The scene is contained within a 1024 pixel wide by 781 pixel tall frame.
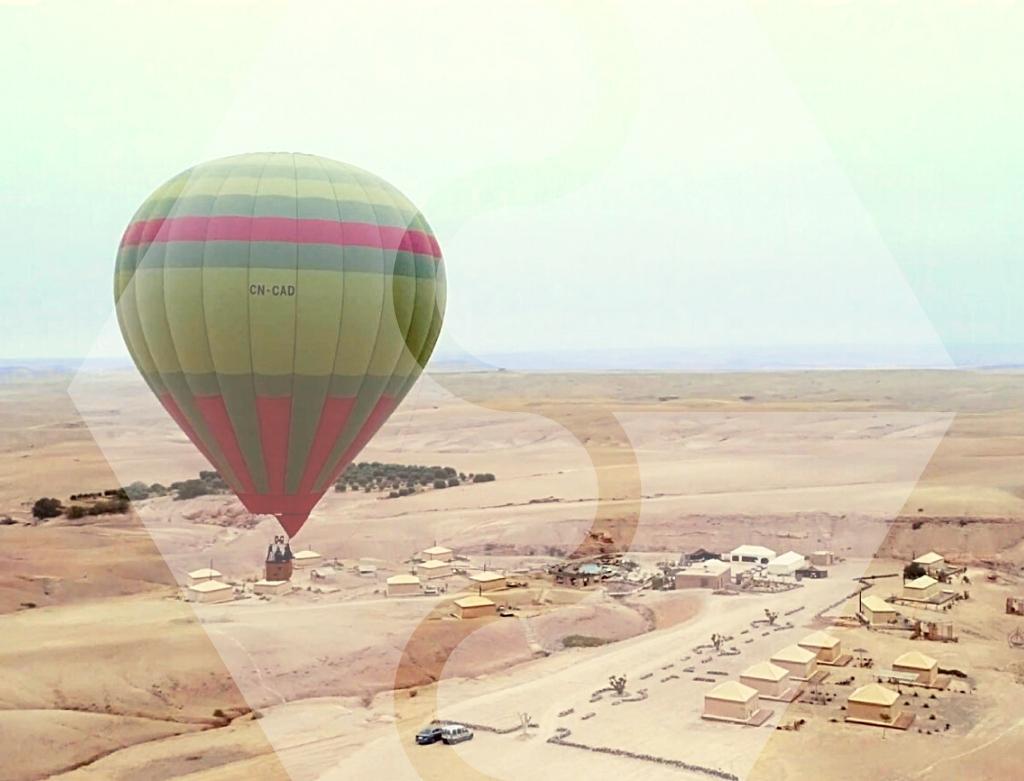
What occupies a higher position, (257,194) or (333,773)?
(257,194)

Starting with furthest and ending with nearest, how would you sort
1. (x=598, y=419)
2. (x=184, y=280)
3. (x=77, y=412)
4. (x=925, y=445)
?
1. (x=77, y=412)
2. (x=598, y=419)
3. (x=925, y=445)
4. (x=184, y=280)

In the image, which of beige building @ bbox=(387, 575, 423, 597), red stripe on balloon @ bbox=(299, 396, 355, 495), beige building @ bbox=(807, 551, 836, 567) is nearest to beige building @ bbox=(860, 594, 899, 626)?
beige building @ bbox=(807, 551, 836, 567)

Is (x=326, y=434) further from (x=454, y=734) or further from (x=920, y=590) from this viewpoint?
(x=920, y=590)

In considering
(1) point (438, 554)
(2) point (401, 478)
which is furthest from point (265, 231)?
(2) point (401, 478)

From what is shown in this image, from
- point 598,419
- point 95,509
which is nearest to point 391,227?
point 95,509

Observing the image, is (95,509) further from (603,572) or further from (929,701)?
(929,701)

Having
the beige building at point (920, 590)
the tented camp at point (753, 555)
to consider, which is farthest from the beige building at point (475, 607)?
the beige building at point (920, 590)
